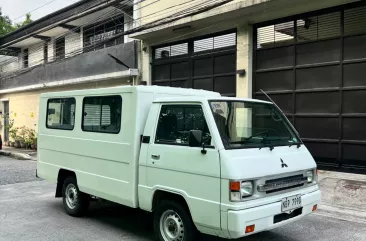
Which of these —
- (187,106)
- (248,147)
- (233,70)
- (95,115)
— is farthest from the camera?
(233,70)

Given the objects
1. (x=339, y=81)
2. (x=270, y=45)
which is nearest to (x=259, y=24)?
(x=270, y=45)

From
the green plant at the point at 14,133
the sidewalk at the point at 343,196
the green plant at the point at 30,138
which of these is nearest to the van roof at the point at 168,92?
the sidewalk at the point at 343,196

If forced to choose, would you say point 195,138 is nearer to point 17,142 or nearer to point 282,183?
point 282,183

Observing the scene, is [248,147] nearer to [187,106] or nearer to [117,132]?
[187,106]

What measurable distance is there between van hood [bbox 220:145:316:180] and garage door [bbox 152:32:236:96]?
6542mm

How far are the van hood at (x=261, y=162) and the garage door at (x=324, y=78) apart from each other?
A: 14.4 feet

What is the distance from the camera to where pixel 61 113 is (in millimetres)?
6684

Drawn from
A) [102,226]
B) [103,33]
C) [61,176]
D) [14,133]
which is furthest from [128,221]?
Result: [14,133]

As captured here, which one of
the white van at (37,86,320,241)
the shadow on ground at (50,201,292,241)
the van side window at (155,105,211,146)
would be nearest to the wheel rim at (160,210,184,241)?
the white van at (37,86,320,241)

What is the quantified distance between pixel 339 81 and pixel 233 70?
3.23 m

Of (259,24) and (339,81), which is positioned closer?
(339,81)

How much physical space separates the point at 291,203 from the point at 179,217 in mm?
1337

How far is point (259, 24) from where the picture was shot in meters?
10.5

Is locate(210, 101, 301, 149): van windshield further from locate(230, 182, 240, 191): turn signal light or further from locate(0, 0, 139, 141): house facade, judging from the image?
locate(0, 0, 139, 141): house facade
